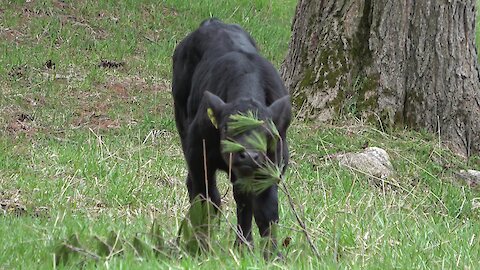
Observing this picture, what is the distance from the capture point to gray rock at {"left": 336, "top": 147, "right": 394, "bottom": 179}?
9.25 m

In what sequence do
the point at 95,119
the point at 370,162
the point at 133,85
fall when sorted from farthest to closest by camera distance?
the point at 133,85 → the point at 95,119 → the point at 370,162

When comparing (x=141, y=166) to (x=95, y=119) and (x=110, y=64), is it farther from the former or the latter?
(x=110, y=64)

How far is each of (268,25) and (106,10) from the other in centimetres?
267

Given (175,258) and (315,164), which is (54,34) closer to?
(315,164)

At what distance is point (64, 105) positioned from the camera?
11805mm

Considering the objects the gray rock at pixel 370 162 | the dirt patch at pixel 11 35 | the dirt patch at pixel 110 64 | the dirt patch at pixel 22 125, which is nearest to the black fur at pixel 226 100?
the gray rock at pixel 370 162

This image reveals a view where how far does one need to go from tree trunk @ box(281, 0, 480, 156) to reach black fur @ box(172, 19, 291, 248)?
12.0 ft

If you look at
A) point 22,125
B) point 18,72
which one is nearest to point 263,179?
point 22,125

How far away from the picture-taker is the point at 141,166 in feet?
28.6

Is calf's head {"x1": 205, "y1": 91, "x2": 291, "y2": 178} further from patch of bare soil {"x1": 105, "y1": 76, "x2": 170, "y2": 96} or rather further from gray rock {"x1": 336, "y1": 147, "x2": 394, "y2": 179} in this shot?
patch of bare soil {"x1": 105, "y1": 76, "x2": 170, "y2": 96}

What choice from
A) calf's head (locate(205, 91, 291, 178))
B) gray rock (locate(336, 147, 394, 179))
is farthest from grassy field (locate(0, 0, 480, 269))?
calf's head (locate(205, 91, 291, 178))

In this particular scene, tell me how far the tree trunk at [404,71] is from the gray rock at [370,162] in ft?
3.80

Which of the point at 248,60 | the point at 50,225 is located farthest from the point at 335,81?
the point at 50,225

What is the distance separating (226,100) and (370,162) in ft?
11.6
